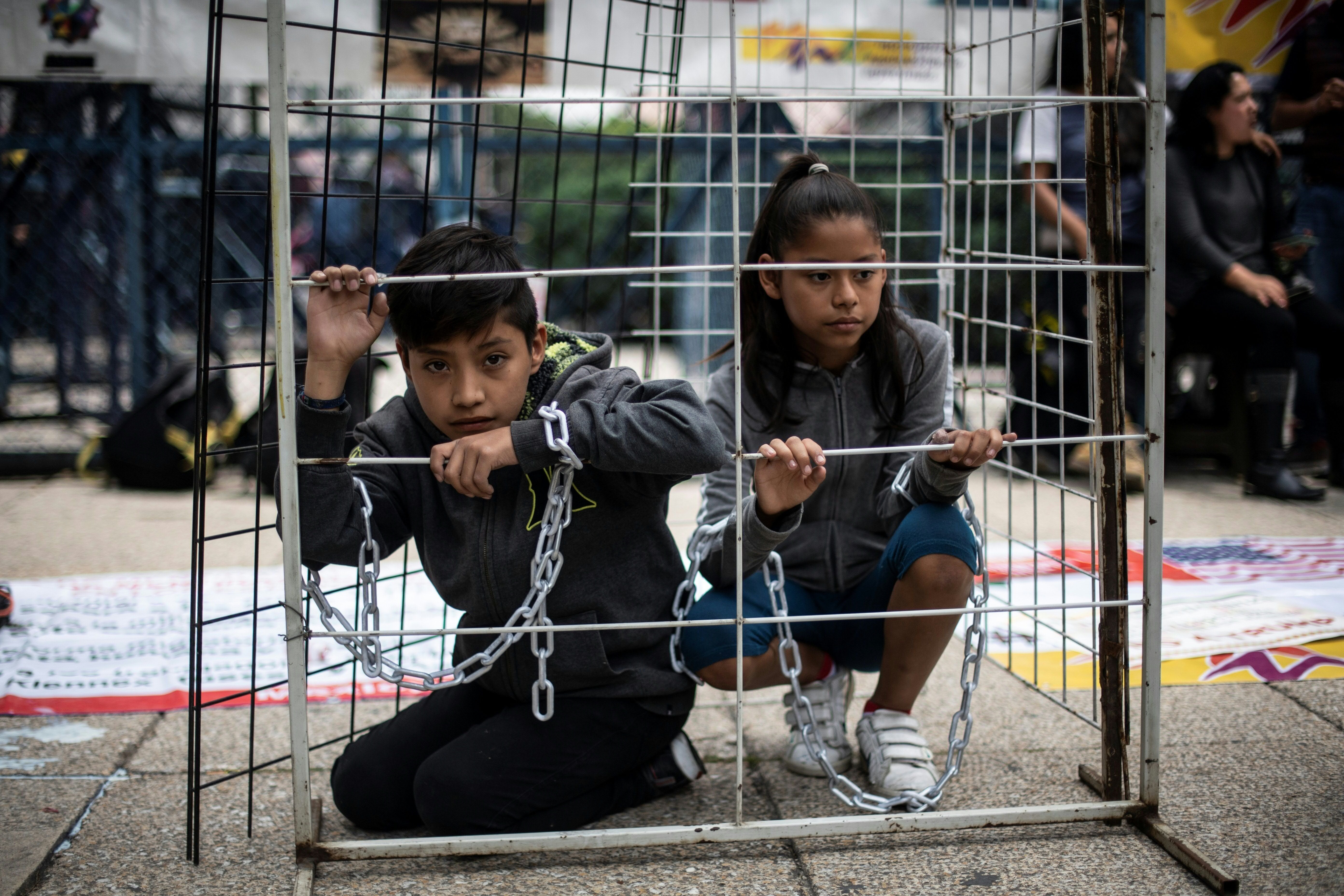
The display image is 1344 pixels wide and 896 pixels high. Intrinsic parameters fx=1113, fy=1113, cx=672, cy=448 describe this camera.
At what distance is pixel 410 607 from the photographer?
2824mm

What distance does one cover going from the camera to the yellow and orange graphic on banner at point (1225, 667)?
2.22 meters

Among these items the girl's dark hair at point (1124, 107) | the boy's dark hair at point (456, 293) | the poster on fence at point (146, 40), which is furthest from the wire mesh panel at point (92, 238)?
the boy's dark hair at point (456, 293)

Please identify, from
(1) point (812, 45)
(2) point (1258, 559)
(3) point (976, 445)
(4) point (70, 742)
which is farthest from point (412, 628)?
(1) point (812, 45)

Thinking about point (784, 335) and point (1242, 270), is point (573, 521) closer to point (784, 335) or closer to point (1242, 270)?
point (784, 335)

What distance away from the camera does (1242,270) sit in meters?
3.91

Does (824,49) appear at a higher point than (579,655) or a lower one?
higher

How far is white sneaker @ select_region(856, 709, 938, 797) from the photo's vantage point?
5.75 feet

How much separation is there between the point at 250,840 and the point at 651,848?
0.60 m

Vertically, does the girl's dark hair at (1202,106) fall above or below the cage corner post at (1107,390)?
above

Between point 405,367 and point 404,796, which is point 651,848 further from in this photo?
point 405,367

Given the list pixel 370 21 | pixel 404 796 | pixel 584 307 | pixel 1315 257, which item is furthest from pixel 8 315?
pixel 1315 257

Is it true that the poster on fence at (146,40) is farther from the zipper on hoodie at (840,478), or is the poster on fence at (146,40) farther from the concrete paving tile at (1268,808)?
the concrete paving tile at (1268,808)

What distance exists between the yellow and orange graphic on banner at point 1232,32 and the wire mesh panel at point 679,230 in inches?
23.0

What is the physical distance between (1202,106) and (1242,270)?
593mm
